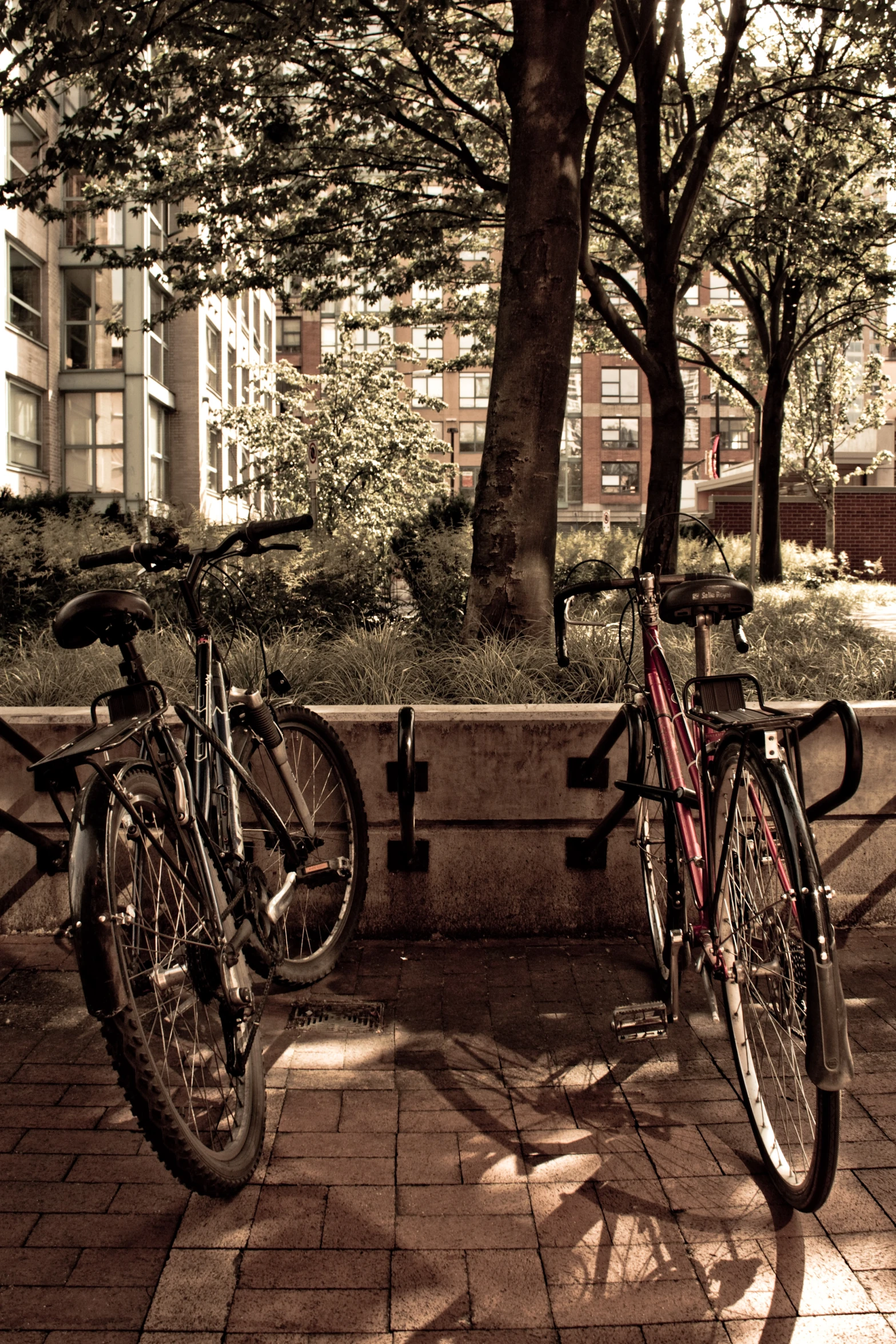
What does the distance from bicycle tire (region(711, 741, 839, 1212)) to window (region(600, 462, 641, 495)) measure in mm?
76507

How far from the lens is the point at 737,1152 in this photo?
10.0 feet

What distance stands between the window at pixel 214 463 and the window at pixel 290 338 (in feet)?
137

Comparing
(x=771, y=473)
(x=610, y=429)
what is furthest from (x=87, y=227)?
(x=610, y=429)

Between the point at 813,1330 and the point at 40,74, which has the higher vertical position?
the point at 40,74

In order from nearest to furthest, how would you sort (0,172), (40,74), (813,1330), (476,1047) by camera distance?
(813,1330) → (476,1047) → (40,74) → (0,172)

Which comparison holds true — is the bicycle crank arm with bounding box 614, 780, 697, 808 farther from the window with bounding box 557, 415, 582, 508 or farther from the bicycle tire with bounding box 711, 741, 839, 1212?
the window with bounding box 557, 415, 582, 508

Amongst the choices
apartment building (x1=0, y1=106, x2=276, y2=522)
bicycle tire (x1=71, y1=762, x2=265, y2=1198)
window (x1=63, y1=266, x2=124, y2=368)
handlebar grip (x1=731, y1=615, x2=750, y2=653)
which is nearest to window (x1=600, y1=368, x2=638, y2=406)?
apartment building (x1=0, y1=106, x2=276, y2=522)

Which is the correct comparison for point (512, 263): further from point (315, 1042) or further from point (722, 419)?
point (722, 419)

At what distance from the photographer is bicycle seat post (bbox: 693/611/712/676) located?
358 centimetres

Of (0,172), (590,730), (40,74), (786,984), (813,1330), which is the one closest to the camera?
(813,1330)

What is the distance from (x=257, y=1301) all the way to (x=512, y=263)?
5898mm

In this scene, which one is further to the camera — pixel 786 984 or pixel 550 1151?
pixel 550 1151

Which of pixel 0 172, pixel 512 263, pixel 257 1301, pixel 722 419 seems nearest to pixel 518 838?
pixel 257 1301

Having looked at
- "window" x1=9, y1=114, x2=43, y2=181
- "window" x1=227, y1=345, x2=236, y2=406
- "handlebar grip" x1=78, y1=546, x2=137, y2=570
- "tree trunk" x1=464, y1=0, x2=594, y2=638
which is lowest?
"handlebar grip" x1=78, y1=546, x2=137, y2=570
